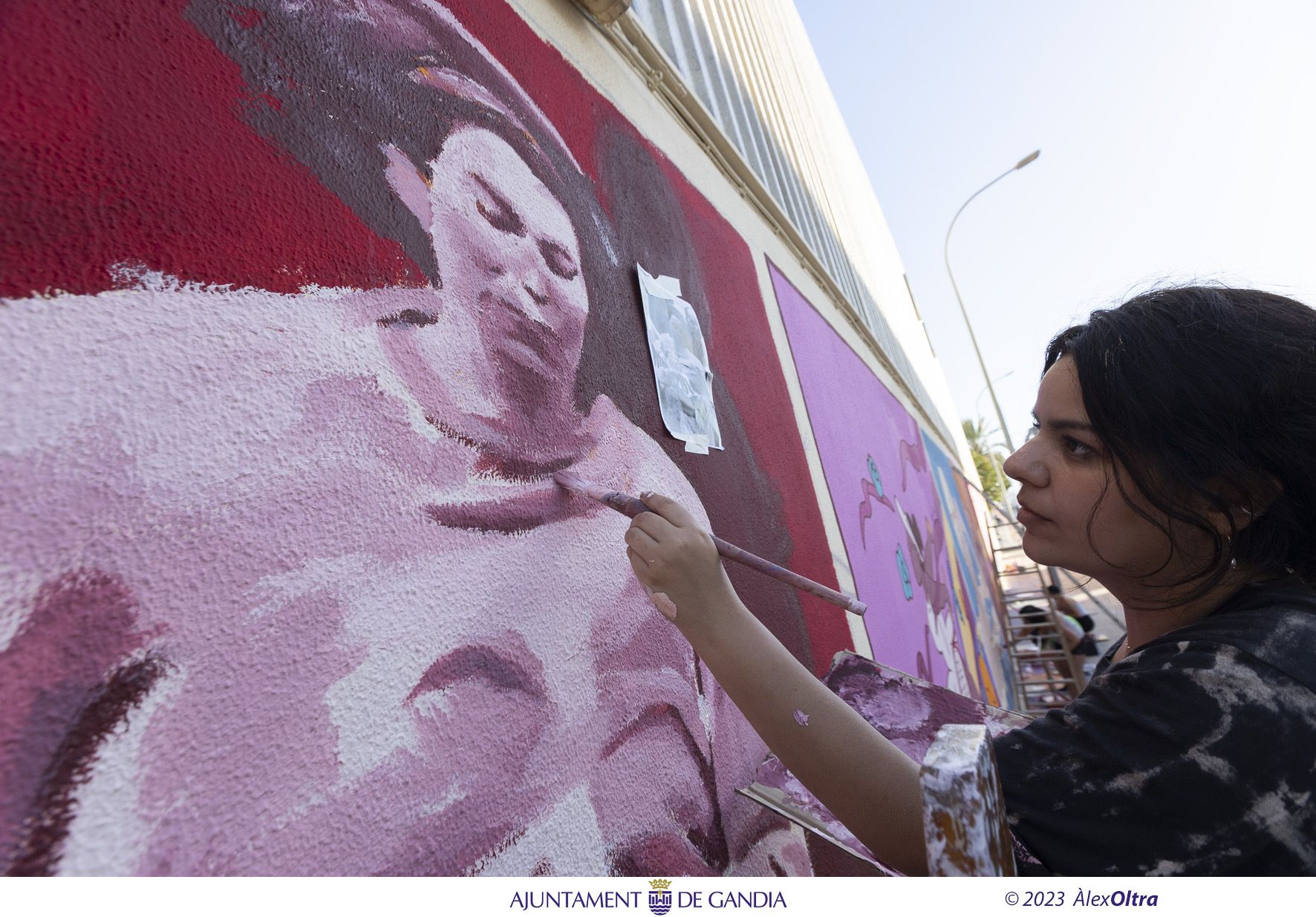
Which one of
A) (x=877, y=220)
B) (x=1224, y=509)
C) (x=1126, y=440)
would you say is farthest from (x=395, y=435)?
(x=877, y=220)

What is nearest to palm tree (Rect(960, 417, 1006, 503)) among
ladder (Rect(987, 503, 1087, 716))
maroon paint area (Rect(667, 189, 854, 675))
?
ladder (Rect(987, 503, 1087, 716))

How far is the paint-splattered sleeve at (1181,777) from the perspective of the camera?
0.70m

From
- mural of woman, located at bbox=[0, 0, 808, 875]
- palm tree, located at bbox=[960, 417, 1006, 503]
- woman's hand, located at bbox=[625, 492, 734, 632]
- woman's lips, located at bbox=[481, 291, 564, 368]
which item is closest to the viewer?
mural of woman, located at bbox=[0, 0, 808, 875]

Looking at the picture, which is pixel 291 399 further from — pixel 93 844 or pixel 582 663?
pixel 582 663

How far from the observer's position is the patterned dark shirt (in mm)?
702

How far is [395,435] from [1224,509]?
1172mm

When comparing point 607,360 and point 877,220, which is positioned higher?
point 877,220

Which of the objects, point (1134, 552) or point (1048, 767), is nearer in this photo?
point (1048, 767)

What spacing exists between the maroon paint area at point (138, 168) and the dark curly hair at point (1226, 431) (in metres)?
1.15

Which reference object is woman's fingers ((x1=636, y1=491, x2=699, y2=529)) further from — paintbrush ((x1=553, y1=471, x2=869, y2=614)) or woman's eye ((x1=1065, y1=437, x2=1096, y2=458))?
woman's eye ((x1=1065, y1=437, x2=1096, y2=458))

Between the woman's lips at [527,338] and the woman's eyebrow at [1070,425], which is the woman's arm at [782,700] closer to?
the woman's lips at [527,338]

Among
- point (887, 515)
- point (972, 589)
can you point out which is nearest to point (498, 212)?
point (887, 515)

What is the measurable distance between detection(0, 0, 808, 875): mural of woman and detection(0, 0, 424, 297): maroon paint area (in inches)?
1.1
